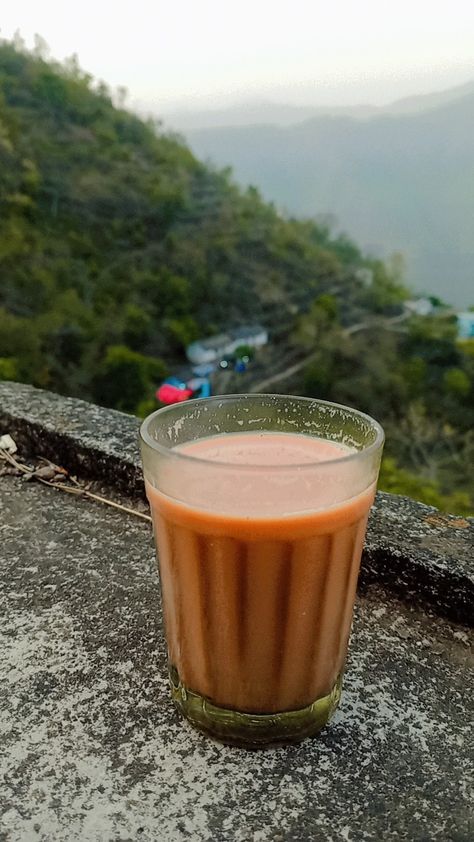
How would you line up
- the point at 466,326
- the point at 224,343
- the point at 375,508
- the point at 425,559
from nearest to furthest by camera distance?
1. the point at 425,559
2. the point at 375,508
3. the point at 224,343
4. the point at 466,326

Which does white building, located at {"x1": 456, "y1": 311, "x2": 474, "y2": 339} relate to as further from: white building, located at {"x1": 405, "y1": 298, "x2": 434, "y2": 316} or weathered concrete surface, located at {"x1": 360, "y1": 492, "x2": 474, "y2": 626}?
weathered concrete surface, located at {"x1": 360, "y1": 492, "x2": 474, "y2": 626}

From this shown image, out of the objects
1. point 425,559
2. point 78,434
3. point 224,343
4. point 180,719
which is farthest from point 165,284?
point 180,719

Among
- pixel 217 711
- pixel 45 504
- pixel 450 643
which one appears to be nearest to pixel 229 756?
pixel 217 711

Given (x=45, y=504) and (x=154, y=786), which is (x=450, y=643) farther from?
(x=45, y=504)

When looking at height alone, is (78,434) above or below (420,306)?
above

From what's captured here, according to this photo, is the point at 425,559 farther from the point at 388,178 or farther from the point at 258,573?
the point at 388,178

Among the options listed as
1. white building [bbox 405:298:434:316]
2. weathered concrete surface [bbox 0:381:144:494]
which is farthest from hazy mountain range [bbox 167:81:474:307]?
weathered concrete surface [bbox 0:381:144:494]
